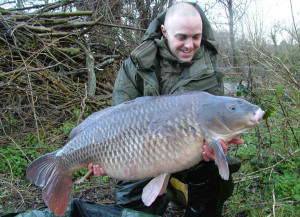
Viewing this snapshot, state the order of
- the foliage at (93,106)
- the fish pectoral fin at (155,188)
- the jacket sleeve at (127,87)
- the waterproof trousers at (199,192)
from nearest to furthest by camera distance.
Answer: the fish pectoral fin at (155,188)
the waterproof trousers at (199,192)
the jacket sleeve at (127,87)
the foliage at (93,106)

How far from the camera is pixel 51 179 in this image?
1.60 meters

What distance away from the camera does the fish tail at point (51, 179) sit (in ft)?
5.14

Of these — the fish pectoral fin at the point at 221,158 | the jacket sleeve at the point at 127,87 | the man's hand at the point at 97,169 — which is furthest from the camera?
the jacket sleeve at the point at 127,87

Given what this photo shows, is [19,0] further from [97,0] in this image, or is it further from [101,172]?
[101,172]

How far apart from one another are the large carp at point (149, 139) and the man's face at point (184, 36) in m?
0.47

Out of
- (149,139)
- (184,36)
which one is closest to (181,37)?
(184,36)

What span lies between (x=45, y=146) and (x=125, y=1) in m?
4.30

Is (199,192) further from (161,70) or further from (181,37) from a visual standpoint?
(181,37)

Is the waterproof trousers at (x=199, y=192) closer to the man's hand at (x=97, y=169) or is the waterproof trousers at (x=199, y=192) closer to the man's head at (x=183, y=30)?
the man's hand at (x=97, y=169)

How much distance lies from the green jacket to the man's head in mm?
43

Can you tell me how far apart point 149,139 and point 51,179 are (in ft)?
1.90

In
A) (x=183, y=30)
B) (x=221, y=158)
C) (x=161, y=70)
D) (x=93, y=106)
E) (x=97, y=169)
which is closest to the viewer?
(x=221, y=158)

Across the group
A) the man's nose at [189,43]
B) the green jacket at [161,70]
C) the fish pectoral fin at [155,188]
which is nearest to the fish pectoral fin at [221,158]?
the fish pectoral fin at [155,188]

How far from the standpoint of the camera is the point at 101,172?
1560mm
